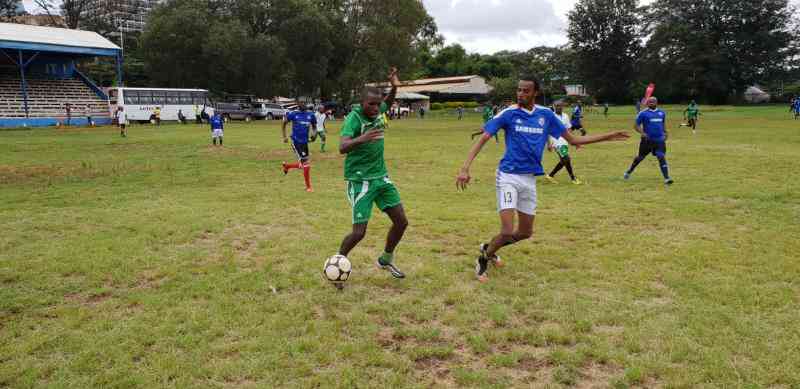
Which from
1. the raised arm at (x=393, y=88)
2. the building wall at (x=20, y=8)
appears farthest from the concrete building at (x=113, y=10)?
the raised arm at (x=393, y=88)

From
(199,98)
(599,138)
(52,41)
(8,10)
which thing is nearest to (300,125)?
(599,138)

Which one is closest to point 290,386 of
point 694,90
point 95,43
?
point 95,43

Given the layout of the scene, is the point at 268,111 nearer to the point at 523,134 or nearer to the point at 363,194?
the point at 363,194

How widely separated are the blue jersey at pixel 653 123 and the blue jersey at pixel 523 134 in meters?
7.50

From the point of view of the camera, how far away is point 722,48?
233 feet

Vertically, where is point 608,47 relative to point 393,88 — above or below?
above

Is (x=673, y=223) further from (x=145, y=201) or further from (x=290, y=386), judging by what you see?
(x=145, y=201)

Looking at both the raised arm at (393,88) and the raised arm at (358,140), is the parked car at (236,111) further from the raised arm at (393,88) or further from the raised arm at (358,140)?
the raised arm at (358,140)

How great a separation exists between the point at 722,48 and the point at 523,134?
7810 centimetres

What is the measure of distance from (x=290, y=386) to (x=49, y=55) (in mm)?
51634

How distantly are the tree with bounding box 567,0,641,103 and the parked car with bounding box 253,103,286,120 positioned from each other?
163 feet

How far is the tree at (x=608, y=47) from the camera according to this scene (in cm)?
8069

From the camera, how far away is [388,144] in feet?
79.7

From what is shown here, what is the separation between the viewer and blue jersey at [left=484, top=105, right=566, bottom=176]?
227 inches
